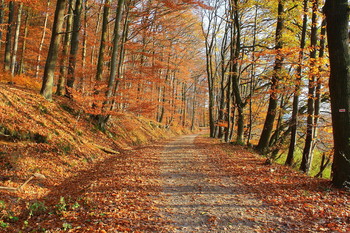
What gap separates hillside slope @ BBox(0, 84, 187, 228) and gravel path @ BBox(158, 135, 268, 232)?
10.2 ft

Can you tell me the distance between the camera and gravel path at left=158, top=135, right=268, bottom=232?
12.9 ft

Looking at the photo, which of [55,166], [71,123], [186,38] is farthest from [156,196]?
[186,38]

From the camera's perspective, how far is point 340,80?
18.1 feet

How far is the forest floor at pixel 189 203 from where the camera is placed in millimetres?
3896

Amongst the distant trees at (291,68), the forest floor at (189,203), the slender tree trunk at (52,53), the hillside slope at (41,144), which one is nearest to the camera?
the forest floor at (189,203)

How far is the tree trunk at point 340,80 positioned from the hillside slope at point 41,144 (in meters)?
7.29

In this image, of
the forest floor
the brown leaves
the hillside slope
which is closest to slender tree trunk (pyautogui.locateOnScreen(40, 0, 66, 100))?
the hillside slope

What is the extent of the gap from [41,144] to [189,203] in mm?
5694

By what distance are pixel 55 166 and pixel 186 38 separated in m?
19.7

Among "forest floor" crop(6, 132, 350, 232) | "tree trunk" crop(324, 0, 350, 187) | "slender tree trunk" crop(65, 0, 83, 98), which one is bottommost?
"forest floor" crop(6, 132, 350, 232)

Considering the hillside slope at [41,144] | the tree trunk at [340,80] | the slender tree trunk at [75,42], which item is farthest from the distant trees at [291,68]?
the slender tree trunk at [75,42]

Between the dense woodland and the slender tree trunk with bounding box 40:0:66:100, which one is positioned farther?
the slender tree trunk with bounding box 40:0:66:100

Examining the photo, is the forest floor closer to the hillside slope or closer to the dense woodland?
the hillside slope

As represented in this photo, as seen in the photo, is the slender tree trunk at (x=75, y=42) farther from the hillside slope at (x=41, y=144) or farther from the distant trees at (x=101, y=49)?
the hillside slope at (x=41, y=144)
